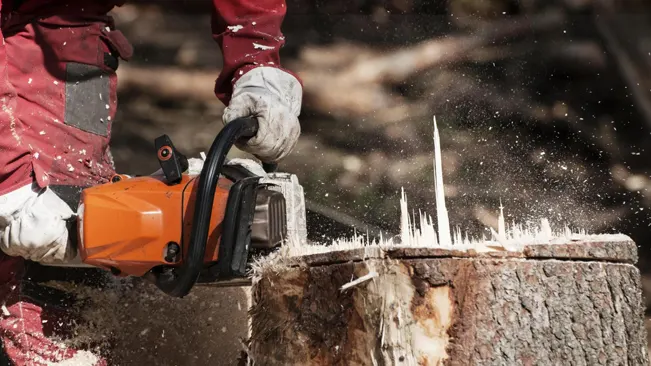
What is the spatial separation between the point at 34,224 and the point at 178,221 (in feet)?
1.44

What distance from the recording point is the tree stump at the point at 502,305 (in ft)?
4.73

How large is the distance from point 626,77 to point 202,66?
2.54m

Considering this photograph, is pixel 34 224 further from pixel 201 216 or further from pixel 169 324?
pixel 169 324

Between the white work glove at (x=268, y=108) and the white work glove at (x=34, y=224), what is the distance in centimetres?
50

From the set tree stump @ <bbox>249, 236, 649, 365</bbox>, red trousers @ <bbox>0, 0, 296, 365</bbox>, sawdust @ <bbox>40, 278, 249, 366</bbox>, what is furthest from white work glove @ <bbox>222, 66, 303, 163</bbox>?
sawdust @ <bbox>40, 278, 249, 366</bbox>

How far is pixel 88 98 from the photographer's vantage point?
222 cm

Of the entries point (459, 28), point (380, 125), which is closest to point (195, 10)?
point (380, 125)

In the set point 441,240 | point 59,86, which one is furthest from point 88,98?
point 441,240

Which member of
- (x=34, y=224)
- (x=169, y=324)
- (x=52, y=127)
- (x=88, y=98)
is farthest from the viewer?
(x=169, y=324)

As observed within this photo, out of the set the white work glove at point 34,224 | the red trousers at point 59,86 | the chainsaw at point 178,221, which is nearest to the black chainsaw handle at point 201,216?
the chainsaw at point 178,221

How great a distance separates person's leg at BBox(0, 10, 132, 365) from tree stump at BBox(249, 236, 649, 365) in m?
1.03

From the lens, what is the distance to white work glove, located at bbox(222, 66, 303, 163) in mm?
1865

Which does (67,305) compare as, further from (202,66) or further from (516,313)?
(202,66)

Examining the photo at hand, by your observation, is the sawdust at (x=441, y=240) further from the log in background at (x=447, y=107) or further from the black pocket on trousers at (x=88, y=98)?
the log in background at (x=447, y=107)
